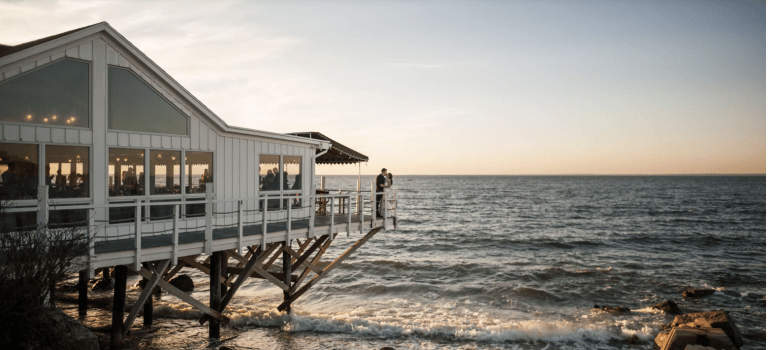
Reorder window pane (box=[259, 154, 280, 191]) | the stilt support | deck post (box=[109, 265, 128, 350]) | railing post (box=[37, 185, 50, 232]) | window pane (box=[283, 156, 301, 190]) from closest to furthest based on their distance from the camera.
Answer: railing post (box=[37, 185, 50, 232]), deck post (box=[109, 265, 128, 350]), window pane (box=[259, 154, 280, 191]), window pane (box=[283, 156, 301, 190]), the stilt support

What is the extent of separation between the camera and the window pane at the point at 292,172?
14398 millimetres

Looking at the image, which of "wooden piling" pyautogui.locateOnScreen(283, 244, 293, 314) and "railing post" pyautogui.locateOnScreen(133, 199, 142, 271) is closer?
"railing post" pyautogui.locateOnScreen(133, 199, 142, 271)

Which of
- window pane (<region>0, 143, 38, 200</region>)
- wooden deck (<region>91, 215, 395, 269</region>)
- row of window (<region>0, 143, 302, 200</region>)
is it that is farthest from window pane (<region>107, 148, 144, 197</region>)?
window pane (<region>0, 143, 38, 200</region>)

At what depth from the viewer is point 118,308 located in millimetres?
11828

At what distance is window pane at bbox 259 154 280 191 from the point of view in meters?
13.7

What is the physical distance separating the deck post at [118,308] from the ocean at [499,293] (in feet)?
5.00

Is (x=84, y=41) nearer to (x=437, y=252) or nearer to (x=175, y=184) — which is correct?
(x=175, y=184)

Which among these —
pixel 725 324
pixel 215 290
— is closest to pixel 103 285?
pixel 215 290

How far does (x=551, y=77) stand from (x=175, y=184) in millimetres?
24245

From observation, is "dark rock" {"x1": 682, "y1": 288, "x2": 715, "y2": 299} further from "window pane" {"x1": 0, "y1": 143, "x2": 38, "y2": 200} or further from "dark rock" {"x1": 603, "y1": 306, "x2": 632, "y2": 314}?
"window pane" {"x1": 0, "y1": 143, "x2": 38, "y2": 200}

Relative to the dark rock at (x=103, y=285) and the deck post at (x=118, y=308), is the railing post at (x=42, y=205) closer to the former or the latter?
the deck post at (x=118, y=308)

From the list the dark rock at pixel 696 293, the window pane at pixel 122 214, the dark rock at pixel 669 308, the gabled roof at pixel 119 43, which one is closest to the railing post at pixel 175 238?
the window pane at pixel 122 214

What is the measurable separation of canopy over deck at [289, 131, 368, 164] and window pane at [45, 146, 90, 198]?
6911 mm

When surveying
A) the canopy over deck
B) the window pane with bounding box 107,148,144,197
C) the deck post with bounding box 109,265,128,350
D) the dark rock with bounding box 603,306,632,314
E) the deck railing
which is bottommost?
the dark rock with bounding box 603,306,632,314
